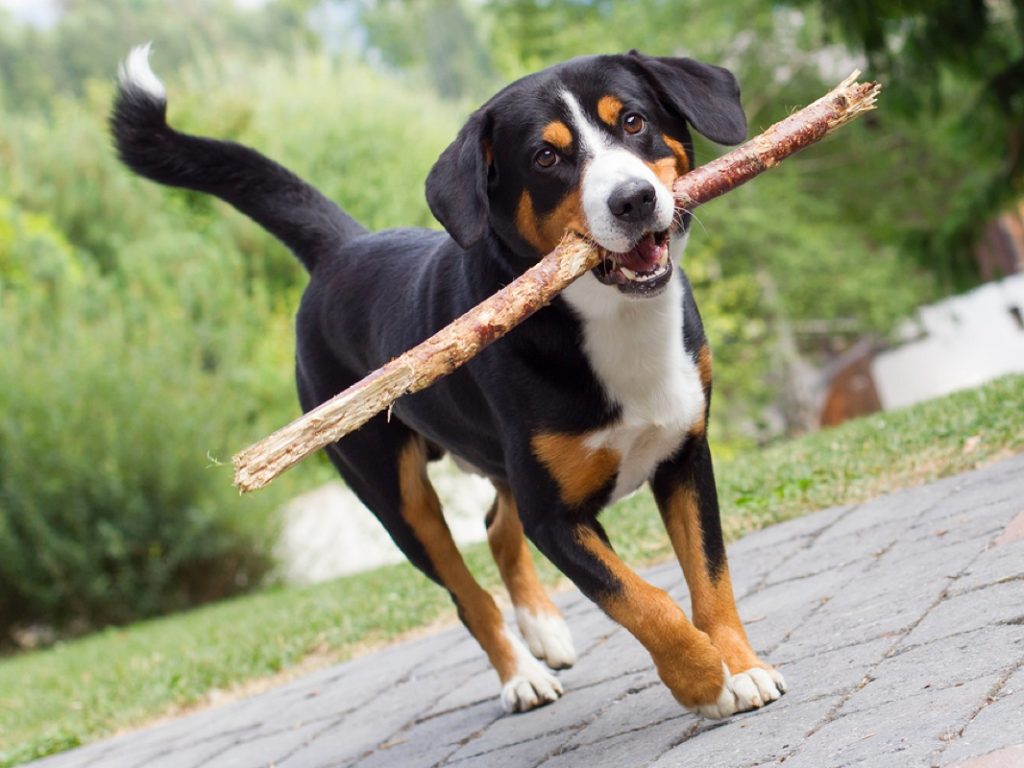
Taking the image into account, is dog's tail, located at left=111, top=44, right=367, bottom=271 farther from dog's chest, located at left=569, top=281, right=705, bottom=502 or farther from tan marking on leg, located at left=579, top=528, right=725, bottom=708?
tan marking on leg, located at left=579, top=528, right=725, bottom=708

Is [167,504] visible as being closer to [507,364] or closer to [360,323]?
[360,323]

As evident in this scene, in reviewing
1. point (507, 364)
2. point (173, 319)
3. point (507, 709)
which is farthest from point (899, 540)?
point (173, 319)

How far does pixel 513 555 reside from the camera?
447 centimetres

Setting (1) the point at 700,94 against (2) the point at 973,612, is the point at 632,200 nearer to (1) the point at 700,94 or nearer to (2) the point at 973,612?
(1) the point at 700,94

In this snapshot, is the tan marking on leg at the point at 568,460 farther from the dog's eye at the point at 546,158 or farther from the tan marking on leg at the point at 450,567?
the tan marking on leg at the point at 450,567

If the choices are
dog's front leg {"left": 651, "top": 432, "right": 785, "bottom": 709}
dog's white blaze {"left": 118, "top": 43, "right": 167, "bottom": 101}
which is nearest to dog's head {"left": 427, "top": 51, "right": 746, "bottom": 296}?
dog's front leg {"left": 651, "top": 432, "right": 785, "bottom": 709}

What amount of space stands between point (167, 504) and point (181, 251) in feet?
19.8

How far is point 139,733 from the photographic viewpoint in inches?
217

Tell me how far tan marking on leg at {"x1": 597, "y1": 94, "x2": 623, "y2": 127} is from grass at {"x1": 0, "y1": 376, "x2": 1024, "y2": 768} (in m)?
2.56

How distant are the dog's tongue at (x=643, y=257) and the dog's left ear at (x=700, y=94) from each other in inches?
14.6

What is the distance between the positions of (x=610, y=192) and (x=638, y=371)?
0.51 m

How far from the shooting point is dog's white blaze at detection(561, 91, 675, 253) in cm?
311

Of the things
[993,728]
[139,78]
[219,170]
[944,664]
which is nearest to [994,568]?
[944,664]

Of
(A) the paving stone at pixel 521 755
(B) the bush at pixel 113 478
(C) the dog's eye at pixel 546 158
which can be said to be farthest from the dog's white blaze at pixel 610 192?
(B) the bush at pixel 113 478
